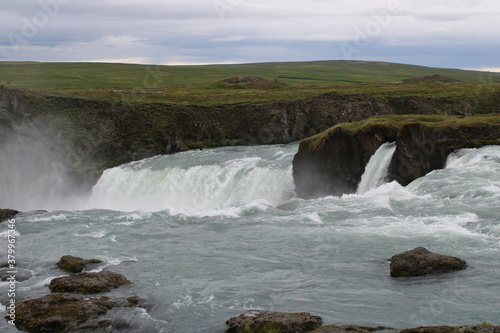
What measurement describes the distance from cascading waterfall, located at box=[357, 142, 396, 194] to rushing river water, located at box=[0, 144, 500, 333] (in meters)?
0.10

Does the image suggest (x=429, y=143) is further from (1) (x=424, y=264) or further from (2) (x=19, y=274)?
(2) (x=19, y=274)

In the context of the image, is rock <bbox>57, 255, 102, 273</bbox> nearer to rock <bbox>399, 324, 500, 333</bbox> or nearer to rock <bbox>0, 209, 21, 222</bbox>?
rock <bbox>399, 324, 500, 333</bbox>

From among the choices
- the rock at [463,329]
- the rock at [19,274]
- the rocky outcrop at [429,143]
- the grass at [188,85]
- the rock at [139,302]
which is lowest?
the rock at [19,274]

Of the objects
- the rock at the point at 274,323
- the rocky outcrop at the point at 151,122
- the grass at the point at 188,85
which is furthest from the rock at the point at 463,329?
the grass at the point at 188,85

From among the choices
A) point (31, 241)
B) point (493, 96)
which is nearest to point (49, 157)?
point (31, 241)

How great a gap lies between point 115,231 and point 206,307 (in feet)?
45.4

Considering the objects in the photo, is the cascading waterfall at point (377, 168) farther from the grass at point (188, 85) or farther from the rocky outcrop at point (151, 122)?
the grass at point (188, 85)

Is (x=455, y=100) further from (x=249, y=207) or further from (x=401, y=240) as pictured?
(x=401, y=240)

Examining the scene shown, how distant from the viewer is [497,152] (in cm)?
3294

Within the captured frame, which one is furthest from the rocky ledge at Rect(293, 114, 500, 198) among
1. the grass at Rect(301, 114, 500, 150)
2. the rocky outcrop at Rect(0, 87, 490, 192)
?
the rocky outcrop at Rect(0, 87, 490, 192)

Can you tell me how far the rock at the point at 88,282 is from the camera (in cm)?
1961

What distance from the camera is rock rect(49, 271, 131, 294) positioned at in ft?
64.3

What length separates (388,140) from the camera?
38938 millimetres

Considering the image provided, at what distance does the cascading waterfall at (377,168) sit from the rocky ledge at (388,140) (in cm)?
59
